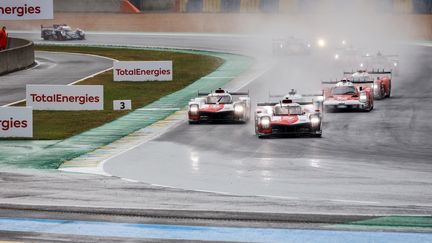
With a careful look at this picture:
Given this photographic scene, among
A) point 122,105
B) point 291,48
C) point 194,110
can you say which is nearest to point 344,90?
point 194,110

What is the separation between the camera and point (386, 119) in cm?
3575

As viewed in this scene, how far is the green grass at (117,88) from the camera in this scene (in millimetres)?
34375

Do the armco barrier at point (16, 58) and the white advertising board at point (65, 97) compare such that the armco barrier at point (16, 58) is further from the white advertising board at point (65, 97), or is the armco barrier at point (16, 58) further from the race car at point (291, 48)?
the race car at point (291, 48)

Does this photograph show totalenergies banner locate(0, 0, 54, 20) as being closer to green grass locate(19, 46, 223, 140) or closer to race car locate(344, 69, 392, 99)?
green grass locate(19, 46, 223, 140)

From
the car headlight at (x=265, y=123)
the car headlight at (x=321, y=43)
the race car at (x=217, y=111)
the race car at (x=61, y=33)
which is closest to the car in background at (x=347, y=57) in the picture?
the car headlight at (x=321, y=43)

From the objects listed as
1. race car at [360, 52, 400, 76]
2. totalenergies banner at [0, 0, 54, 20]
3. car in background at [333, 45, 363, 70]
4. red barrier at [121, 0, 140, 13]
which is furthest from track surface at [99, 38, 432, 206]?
red barrier at [121, 0, 140, 13]

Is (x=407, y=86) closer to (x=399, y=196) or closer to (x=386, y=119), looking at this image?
(x=386, y=119)

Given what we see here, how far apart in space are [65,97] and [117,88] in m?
10.0

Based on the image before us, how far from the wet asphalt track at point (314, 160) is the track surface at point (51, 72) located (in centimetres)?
1514

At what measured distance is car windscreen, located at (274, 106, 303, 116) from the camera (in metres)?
31.8

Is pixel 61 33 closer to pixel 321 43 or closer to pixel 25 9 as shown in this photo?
pixel 321 43

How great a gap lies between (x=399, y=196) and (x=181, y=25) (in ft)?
238

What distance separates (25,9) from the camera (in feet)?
102

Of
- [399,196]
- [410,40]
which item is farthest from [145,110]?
[410,40]
